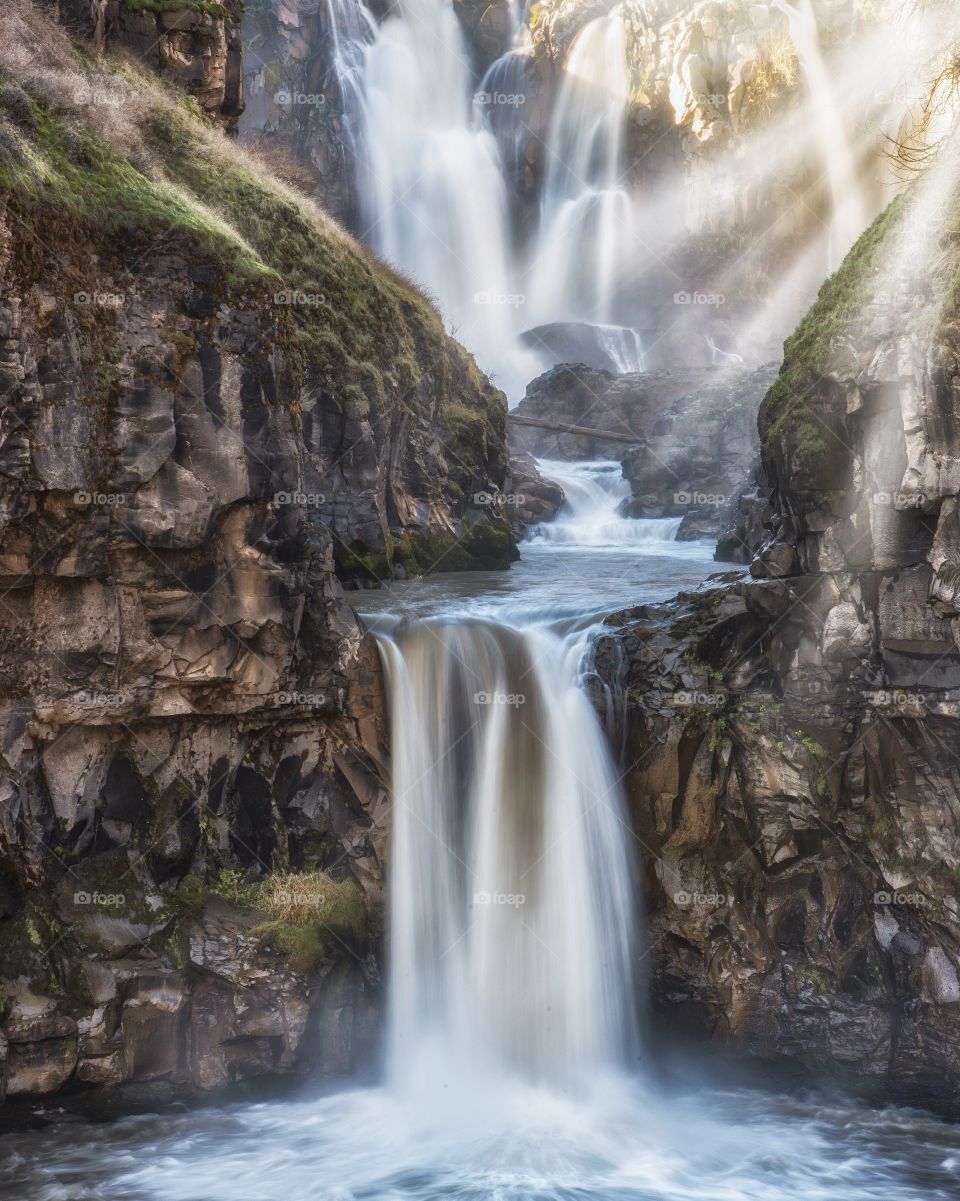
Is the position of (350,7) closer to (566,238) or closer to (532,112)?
(532,112)

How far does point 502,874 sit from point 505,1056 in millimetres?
1800

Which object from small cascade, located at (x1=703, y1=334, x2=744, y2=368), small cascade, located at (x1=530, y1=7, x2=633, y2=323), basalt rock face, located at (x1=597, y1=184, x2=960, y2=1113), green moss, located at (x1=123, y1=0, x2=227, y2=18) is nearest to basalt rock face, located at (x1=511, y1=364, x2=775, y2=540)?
small cascade, located at (x1=703, y1=334, x2=744, y2=368)

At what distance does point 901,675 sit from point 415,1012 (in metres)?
6.03

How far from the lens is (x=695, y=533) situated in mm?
23172

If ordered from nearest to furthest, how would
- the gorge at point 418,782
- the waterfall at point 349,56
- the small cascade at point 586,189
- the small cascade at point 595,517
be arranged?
the gorge at point 418,782, the small cascade at point 595,517, the waterfall at point 349,56, the small cascade at point 586,189

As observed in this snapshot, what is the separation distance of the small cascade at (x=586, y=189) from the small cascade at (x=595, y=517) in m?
15.8

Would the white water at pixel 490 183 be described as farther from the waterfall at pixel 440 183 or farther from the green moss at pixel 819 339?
the green moss at pixel 819 339

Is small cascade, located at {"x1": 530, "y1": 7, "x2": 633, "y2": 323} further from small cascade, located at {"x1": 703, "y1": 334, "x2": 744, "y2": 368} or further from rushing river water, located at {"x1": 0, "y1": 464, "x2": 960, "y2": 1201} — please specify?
rushing river water, located at {"x1": 0, "y1": 464, "x2": 960, "y2": 1201}

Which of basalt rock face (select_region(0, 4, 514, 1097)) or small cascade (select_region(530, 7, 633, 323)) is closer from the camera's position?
basalt rock face (select_region(0, 4, 514, 1097))

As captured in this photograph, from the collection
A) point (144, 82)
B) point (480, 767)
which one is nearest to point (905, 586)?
point (480, 767)

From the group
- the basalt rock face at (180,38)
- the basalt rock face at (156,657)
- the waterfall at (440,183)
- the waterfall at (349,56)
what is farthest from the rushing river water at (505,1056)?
the waterfall at (349,56)

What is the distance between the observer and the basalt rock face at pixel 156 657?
30.1 feet

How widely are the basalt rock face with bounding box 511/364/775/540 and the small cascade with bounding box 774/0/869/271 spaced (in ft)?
38.0

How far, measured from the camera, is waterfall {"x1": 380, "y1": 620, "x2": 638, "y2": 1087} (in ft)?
34.7
